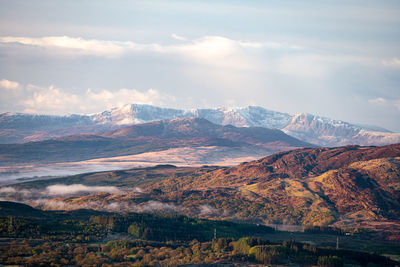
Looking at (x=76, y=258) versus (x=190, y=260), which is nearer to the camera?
(x=76, y=258)

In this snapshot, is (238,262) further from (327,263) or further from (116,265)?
(116,265)

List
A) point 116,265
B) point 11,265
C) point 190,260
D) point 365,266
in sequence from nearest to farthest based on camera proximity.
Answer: point 11,265 < point 116,265 < point 190,260 < point 365,266

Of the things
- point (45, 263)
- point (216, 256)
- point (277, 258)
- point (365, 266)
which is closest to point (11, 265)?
point (45, 263)

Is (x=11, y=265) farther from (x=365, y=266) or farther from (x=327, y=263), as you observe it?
(x=365, y=266)

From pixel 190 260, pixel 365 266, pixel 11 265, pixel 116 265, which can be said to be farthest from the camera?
pixel 365 266

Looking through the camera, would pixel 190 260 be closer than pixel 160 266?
No

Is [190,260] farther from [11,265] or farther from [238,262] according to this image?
[11,265]

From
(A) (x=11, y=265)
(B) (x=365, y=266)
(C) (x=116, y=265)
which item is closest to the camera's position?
(A) (x=11, y=265)

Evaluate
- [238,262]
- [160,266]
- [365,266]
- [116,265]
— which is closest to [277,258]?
[238,262]
